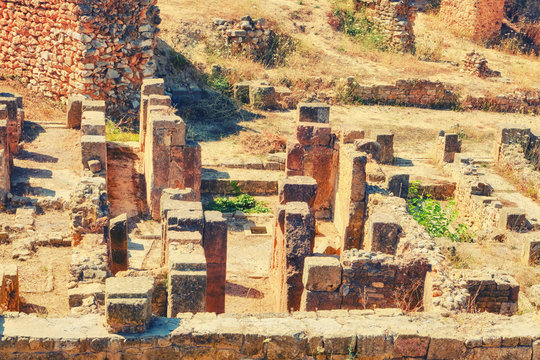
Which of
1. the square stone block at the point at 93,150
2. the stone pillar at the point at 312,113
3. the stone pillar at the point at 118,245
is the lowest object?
the stone pillar at the point at 118,245

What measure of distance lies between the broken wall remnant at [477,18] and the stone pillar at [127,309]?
26550 millimetres

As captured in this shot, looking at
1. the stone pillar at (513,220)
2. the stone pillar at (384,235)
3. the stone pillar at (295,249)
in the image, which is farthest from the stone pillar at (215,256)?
the stone pillar at (513,220)

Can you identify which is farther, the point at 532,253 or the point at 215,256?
the point at 532,253

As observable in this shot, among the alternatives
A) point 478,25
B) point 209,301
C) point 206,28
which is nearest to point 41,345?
point 209,301

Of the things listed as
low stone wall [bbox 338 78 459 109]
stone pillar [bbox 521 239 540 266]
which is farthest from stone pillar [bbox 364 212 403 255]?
low stone wall [bbox 338 78 459 109]

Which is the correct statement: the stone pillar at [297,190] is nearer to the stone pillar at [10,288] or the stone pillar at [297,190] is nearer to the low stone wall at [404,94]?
the stone pillar at [10,288]

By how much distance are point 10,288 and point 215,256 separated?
9.05ft

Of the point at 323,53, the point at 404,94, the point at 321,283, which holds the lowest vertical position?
the point at 321,283

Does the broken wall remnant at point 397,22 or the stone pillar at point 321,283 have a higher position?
the broken wall remnant at point 397,22

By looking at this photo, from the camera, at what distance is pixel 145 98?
1652cm

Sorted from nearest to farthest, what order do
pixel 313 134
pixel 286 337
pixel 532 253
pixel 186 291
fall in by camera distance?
1. pixel 286 337
2. pixel 186 291
3. pixel 532 253
4. pixel 313 134

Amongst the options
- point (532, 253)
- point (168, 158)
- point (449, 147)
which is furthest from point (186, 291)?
point (449, 147)

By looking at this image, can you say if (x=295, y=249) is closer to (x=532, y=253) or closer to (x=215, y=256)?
(x=215, y=256)

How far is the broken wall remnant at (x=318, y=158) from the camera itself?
1461cm
